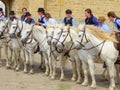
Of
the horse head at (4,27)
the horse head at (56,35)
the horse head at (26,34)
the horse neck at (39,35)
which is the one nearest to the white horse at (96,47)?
the horse head at (56,35)

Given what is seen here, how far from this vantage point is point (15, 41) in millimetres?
12891

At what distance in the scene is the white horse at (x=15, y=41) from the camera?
1245cm

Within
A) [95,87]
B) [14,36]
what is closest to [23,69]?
[14,36]

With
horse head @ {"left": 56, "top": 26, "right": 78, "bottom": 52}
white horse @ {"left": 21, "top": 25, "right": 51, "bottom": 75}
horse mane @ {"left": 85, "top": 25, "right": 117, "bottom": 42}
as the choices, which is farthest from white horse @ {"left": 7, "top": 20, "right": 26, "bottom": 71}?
horse mane @ {"left": 85, "top": 25, "right": 117, "bottom": 42}

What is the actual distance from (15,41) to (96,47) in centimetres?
357

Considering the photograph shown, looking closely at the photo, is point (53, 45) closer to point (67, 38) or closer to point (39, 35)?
point (67, 38)

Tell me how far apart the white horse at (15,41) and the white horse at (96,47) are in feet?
9.07

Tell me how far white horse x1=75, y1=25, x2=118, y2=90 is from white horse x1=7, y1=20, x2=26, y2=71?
276 cm

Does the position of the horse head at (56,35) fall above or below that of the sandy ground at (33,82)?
above

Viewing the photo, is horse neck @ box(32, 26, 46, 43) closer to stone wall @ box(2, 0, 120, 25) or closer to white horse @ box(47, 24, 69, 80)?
white horse @ box(47, 24, 69, 80)

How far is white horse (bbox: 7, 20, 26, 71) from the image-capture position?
1245 cm

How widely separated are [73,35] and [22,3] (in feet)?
47.1

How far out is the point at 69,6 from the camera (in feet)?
75.2

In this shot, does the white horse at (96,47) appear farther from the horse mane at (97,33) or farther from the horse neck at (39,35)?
the horse neck at (39,35)
